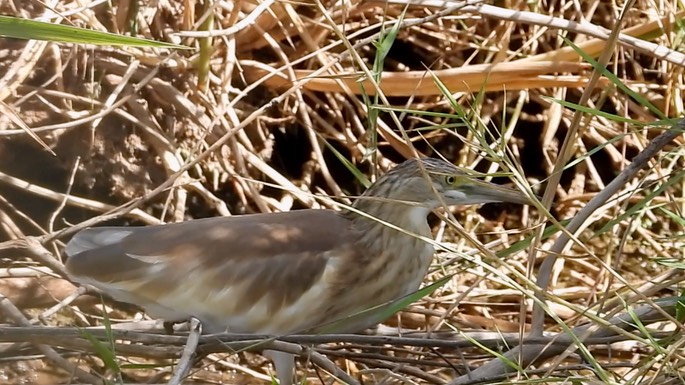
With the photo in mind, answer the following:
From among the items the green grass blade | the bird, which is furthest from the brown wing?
the green grass blade

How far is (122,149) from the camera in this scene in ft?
8.71

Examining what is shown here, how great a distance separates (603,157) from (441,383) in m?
1.47

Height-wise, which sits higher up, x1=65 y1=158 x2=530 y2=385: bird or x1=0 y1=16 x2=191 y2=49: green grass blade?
x1=0 y1=16 x2=191 y2=49: green grass blade

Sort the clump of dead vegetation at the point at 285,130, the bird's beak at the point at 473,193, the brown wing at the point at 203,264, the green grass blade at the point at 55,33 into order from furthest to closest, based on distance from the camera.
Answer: the clump of dead vegetation at the point at 285,130
the bird's beak at the point at 473,193
the brown wing at the point at 203,264
the green grass blade at the point at 55,33

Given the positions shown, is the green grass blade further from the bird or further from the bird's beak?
the bird's beak

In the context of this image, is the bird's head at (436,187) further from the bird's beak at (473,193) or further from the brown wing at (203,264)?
the brown wing at (203,264)

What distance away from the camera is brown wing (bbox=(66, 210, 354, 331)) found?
6.30 ft

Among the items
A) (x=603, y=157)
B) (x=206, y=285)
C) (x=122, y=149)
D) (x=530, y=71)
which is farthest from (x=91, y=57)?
(x=603, y=157)

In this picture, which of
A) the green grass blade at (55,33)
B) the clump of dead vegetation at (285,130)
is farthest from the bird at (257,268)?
the green grass blade at (55,33)

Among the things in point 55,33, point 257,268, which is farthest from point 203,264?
point 55,33

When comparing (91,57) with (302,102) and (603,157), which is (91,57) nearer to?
(302,102)

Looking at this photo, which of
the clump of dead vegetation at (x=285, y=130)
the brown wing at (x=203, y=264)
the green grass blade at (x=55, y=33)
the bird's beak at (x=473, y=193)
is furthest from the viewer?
the clump of dead vegetation at (x=285, y=130)

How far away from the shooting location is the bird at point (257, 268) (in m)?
1.93

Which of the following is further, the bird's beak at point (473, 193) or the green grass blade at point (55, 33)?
the bird's beak at point (473, 193)
